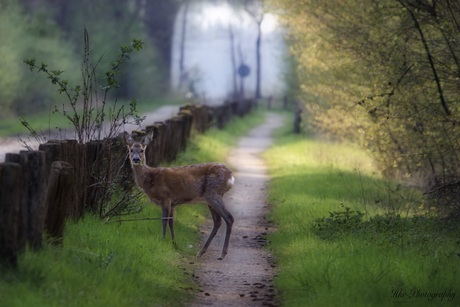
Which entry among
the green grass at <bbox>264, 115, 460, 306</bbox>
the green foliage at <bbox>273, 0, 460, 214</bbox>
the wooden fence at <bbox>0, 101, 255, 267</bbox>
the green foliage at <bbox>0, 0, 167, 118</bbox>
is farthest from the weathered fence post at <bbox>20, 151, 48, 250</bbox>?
the green foliage at <bbox>0, 0, 167, 118</bbox>

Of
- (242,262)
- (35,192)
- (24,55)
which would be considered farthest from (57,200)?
(24,55)

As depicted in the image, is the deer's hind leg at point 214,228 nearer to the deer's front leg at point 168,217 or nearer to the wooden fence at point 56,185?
the deer's front leg at point 168,217

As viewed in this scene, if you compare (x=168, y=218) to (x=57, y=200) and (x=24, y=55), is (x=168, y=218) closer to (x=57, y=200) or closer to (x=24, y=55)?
(x=57, y=200)

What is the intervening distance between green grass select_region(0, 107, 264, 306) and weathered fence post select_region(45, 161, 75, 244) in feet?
0.69

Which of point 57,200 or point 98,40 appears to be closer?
point 57,200

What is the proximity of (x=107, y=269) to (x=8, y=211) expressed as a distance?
1.43m

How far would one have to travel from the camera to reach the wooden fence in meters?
9.65

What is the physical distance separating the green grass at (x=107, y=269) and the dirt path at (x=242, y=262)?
0.79 ft

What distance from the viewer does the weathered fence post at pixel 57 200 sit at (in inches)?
431

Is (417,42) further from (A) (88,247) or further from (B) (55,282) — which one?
(B) (55,282)

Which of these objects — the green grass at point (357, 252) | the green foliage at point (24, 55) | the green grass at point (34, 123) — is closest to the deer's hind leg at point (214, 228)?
the green grass at point (357, 252)

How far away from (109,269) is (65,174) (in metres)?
1.20

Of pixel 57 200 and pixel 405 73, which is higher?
pixel 405 73

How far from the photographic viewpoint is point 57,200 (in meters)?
11.1
